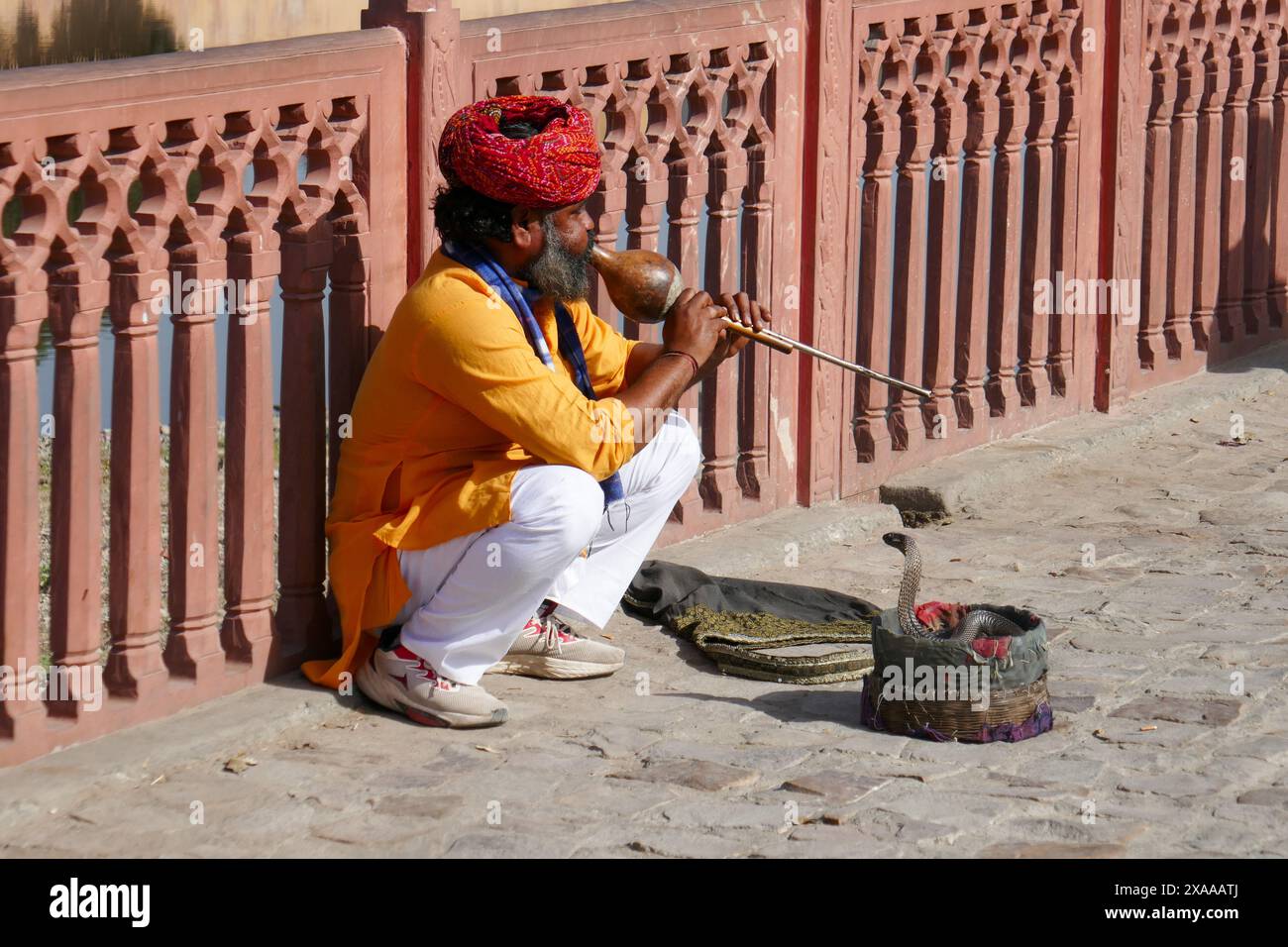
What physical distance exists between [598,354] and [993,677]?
1.36m

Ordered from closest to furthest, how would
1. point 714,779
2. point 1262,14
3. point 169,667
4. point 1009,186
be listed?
1. point 714,779
2. point 169,667
3. point 1009,186
4. point 1262,14

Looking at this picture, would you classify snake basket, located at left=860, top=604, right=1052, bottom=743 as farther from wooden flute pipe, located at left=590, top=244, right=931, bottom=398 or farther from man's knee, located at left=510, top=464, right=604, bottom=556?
wooden flute pipe, located at left=590, top=244, right=931, bottom=398

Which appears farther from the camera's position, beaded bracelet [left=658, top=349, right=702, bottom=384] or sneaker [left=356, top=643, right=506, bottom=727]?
beaded bracelet [left=658, top=349, right=702, bottom=384]

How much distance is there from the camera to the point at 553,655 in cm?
521

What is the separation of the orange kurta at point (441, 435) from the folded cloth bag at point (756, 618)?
2.40 ft

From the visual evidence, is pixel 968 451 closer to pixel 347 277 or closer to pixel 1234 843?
pixel 347 277

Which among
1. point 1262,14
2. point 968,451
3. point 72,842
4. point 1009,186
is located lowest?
point 72,842

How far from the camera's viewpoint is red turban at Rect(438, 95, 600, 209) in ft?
15.4

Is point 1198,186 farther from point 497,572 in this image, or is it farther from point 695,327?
point 497,572

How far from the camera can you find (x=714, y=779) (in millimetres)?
4469

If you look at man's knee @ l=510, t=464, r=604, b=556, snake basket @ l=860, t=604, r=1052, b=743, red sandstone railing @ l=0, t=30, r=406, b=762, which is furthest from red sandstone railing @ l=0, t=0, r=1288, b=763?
snake basket @ l=860, t=604, r=1052, b=743

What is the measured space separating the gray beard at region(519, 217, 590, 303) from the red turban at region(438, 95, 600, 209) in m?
0.10

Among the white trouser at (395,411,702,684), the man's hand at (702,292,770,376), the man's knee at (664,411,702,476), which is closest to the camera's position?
the white trouser at (395,411,702,684)

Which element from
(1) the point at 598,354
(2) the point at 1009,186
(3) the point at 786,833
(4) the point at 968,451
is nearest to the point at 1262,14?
(2) the point at 1009,186
